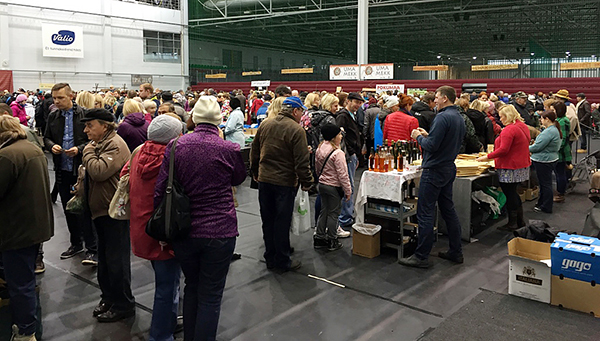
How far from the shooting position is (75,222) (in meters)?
4.70

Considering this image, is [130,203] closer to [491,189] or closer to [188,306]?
[188,306]

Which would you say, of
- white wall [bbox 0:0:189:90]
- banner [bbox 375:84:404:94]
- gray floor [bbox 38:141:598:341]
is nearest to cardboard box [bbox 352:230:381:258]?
gray floor [bbox 38:141:598:341]

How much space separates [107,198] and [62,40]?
21304mm

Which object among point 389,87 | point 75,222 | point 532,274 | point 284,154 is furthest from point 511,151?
point 389,87

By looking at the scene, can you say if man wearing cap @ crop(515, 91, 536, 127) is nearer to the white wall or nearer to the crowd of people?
the crowd of people

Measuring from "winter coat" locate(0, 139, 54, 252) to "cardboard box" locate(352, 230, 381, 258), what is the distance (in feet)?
9.33

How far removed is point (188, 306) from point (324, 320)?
1.11 metres

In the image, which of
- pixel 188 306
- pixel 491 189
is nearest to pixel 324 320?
pixel 188 306

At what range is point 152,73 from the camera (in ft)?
81.6

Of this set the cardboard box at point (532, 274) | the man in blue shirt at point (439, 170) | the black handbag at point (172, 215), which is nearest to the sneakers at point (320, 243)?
the man in blue shirt at point (439, 170)

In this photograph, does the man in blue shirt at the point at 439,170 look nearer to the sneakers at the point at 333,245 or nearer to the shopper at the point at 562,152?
the sneakers at the point at 333,245

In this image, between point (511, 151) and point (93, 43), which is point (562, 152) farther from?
point (93, 43)

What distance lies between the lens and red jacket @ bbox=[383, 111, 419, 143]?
18.9ft

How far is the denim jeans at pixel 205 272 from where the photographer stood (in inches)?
98.0
